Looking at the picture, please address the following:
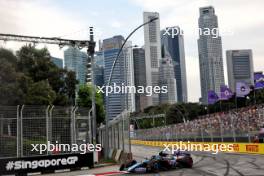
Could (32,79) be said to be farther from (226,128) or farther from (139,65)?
(226,128)

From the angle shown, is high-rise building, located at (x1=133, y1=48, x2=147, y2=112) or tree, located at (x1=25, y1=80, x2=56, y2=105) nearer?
tree, located at (x1=25, y1=80, x2=56, y2=105)

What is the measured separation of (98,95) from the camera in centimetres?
5622

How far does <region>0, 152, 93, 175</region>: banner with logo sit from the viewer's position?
19.9 meters

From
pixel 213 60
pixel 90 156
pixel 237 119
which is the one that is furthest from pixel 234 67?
pixel 90 156

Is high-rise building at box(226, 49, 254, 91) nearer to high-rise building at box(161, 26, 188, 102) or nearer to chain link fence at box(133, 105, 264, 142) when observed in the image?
high-rise building at box(161, 26, 188, 102)

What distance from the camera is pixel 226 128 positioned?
3338cm

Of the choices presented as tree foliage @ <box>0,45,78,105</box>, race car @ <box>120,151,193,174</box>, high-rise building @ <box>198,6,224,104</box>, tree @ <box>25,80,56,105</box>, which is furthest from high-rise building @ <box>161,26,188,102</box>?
race car @ <box>120,151,193,174</box>

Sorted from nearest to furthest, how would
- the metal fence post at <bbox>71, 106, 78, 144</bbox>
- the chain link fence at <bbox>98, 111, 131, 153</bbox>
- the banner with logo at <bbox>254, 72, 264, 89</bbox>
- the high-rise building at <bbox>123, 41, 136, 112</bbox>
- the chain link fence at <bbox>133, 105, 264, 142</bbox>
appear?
1. the metal fence post at <bbox>71, 106, 78, 144</bbox>
2. the chain link fence at <bbox>98, 111, 131, 153</bbox>
3. the chain link fence at <bbox>133, 105, 264, 142</bbox>
4. the high-rise building at <bbox>123, 41, 136, 112</bbox>
5. the banner with logo at <bbox>254, 72, 264, 89</bbox>

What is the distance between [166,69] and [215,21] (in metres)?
14.4

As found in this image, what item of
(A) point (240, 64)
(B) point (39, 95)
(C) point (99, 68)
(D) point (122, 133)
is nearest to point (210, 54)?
(A) point (240, 64)

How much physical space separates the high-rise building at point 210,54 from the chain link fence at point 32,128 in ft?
147

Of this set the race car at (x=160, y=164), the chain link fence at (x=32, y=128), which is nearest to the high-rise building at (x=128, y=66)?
the chain link fence at (x=32, y=128)

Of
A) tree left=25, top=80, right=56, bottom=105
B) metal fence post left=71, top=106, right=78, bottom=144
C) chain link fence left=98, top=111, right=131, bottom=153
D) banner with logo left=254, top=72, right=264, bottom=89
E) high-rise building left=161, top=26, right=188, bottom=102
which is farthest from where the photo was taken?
high-rise building left=161, top=26, right=188, bottom=102

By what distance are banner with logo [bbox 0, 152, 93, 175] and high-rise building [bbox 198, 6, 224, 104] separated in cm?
4480
